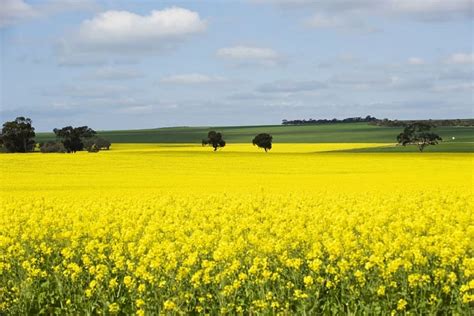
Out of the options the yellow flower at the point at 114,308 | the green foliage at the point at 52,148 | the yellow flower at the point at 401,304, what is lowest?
the yellow flower at the point at 114,308

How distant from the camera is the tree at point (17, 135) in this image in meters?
86.3

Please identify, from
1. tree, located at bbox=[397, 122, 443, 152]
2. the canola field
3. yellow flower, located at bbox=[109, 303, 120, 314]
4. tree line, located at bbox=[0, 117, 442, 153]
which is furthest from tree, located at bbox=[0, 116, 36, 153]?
yellow flower, located at bbox=[109, 303, 120, 314]

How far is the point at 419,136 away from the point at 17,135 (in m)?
49.7

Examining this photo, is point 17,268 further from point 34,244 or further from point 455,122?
point 455,122

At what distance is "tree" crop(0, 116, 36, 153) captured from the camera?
8631 centimetres

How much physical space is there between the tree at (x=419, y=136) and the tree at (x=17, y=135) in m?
46.8

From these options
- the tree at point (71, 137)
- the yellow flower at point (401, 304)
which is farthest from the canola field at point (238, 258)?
the tree at point (71, 137)

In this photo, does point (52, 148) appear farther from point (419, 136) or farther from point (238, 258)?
point (238, 258)

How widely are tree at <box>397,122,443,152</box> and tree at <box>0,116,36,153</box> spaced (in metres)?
46.8

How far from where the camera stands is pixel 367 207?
55.9ft

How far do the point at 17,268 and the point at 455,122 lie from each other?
132193mm

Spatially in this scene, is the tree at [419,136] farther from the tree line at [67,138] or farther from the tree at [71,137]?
the tree at [71,137]

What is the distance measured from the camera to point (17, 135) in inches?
3420

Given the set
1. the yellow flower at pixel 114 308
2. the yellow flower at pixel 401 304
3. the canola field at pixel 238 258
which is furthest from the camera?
the canola field at pixel 238 258
